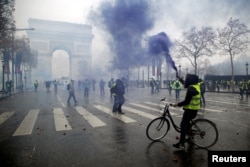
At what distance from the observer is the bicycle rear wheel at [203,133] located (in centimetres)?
621

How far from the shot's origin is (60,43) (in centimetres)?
7519

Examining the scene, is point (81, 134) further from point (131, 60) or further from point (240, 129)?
point (131, 60)

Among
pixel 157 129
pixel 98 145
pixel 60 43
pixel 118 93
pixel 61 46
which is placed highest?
pixel 60 43

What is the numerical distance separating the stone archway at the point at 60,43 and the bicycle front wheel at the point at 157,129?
2603 inches

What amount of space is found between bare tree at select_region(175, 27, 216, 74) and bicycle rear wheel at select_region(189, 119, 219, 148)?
3127 cm

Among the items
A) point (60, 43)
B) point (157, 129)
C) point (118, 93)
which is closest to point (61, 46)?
point (60, 43)

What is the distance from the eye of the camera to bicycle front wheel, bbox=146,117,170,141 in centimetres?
684

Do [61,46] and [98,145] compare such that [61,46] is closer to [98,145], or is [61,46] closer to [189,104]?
[98,145]

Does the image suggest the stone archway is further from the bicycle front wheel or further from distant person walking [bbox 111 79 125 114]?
the bicycle front wheel

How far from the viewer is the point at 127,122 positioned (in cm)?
976

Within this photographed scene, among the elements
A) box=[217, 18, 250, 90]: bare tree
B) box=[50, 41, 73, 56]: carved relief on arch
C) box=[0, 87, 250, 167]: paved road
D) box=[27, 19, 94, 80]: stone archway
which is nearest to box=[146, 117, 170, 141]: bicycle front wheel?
box=[0, 87, 250, 167]: paved road

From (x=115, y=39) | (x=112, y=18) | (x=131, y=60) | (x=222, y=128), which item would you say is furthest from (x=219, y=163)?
(x=131, y=60)

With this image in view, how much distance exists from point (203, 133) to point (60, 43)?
7351 cm

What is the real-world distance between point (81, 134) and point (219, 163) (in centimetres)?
447
